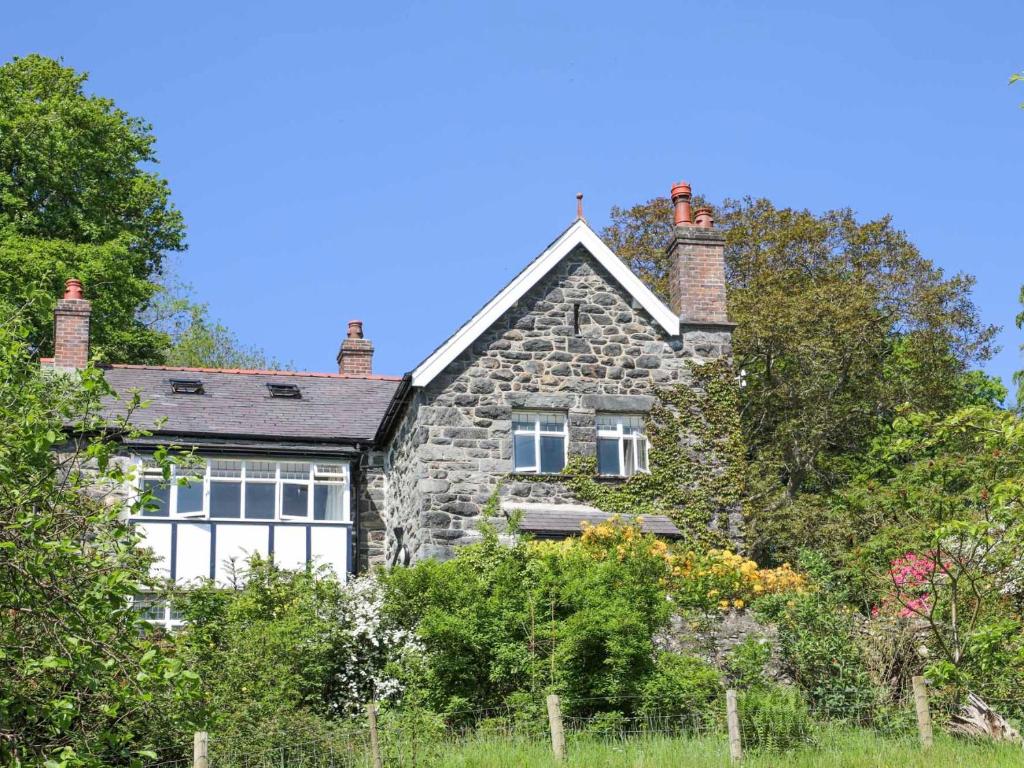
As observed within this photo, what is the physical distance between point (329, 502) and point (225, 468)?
1.93m

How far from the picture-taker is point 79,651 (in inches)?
363

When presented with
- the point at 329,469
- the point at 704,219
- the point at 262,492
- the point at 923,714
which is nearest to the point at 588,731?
the point at 923,714

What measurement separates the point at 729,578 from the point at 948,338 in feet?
52.0

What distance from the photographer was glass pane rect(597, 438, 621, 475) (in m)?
22.9

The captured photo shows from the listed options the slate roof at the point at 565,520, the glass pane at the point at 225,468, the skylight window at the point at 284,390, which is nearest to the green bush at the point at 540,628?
the slate roof at the point at 565,520

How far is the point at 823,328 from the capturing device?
98.4 ft

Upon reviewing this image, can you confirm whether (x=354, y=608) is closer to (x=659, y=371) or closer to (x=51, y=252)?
(x=659, y=371)

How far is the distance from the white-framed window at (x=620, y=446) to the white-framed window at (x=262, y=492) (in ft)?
16.6

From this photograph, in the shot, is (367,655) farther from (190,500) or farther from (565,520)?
(190,500)

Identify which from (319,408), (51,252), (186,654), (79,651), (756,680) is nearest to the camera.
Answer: (79,651)

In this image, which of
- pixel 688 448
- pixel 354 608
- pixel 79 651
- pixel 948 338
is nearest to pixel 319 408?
pixel 688 448

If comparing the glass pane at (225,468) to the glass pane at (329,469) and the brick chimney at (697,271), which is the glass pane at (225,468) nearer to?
the glass pane at (329,469)

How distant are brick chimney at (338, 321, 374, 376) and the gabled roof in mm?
9000

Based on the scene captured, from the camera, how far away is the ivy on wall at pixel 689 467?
22.5m
